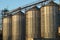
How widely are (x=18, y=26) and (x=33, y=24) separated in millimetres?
5029

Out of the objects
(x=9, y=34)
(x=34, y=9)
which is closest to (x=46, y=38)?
(x=34, y=9)

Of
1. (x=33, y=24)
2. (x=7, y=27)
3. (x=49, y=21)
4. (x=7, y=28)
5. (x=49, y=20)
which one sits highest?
(x=49, y=20)

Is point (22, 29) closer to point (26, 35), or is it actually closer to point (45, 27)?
point (26, 35)

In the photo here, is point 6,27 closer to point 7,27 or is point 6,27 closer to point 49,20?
point 7,27

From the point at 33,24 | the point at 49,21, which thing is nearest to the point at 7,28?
the point at 33,24

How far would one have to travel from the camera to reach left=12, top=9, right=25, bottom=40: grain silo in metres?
50.7

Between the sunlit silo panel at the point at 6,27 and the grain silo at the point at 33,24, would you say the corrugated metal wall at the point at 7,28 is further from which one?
the grain silo at the point at 33,24

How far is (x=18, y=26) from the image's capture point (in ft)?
168

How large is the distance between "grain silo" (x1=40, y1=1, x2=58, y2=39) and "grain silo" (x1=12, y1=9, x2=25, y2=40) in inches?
282

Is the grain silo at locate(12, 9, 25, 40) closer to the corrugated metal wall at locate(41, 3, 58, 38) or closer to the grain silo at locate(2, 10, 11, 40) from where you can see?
the grain silo at locate(2, 10, 11, 40)

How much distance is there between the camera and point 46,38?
140ft

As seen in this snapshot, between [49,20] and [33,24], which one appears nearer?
[49,20]

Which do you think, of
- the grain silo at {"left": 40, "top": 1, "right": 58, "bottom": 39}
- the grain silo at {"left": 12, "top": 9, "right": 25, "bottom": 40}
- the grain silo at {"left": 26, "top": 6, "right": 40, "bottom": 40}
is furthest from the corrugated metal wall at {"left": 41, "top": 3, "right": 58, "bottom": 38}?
the grain silo at {"left": 12, "top": 9, "right": 25, "bottom": 40}

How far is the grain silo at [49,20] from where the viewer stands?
43656 mm
